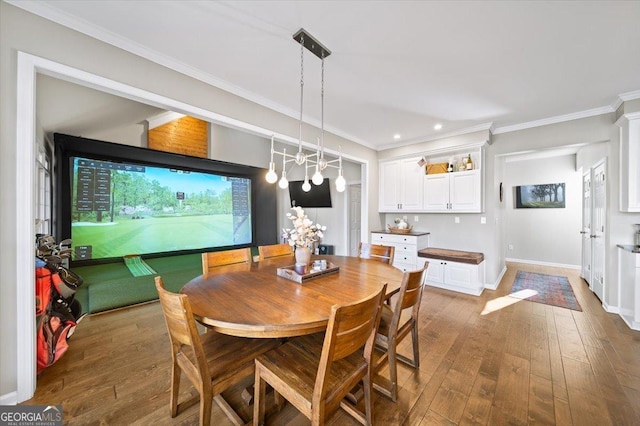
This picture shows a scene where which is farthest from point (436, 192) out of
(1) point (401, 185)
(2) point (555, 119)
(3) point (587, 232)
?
(3) point (587, 232)

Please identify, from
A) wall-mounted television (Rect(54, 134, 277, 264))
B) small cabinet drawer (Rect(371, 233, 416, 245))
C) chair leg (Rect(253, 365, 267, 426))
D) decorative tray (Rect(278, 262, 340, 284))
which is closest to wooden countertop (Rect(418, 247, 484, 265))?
small cabinet drawer (Rect(371, 233, 416, 245))

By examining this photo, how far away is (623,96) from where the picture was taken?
268cm

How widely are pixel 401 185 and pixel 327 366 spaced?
4104 mm

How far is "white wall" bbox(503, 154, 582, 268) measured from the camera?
5.28 meters

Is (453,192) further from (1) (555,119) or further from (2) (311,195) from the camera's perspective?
(2) (311,195)

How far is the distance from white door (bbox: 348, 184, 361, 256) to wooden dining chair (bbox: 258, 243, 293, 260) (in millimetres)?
3423

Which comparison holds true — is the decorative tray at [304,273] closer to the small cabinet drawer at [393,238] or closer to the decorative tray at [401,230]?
the small cabinet drawer at [393,238]

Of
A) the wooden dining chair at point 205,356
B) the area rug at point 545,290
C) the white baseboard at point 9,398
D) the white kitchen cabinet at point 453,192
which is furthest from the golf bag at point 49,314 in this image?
the area rug at point 545,290

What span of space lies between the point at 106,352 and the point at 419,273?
2809mm

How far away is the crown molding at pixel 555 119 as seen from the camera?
120 inches

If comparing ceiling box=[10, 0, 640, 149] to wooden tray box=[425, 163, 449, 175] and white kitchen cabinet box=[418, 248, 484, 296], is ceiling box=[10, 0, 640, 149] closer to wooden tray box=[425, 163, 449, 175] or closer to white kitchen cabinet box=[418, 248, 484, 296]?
wooden tray box=[425, 163, 449, 175]

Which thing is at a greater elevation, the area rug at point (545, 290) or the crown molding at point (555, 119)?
the crown molding at point (555, 119)

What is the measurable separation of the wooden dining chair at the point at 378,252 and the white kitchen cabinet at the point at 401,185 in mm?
2021

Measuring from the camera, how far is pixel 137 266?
4.06 m
